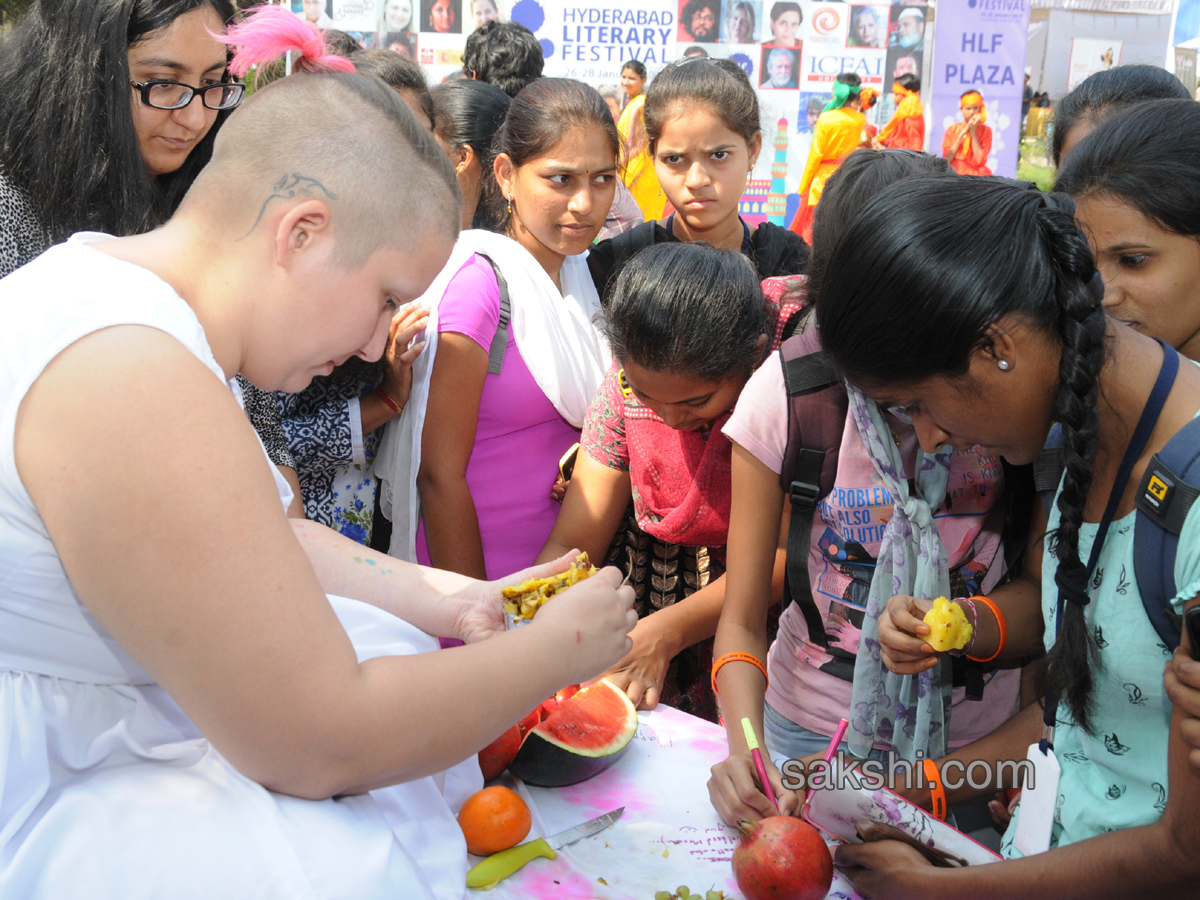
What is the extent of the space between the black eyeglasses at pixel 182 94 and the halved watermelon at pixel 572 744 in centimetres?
198

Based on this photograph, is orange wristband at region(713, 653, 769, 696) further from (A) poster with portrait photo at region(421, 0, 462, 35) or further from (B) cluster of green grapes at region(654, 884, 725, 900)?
(A) poster with portrait photo at region(421, 0, 462, 35)

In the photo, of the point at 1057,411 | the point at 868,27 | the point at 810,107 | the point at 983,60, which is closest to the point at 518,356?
the point at 1057,411

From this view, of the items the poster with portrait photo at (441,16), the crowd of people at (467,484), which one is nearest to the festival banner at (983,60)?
the poster with portrait photo at (441,16)

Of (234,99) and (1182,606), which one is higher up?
(234,99)

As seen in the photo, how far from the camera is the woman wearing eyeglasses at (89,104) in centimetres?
237

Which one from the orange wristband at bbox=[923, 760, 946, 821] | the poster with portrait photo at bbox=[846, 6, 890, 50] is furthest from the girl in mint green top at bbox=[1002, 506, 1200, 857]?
the poster with portrait photo at bbox=[846, 6, 890, 50]

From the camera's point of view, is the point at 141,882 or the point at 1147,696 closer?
the point at 141,882

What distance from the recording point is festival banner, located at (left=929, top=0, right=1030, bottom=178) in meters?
9.73

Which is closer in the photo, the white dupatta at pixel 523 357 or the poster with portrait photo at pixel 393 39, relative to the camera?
the white dupatta at pixel 523 357

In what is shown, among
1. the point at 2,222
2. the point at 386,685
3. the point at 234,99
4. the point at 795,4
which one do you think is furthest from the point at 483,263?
the point at 795,4

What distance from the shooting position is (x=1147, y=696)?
1.57m

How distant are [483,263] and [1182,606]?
8.07 ft

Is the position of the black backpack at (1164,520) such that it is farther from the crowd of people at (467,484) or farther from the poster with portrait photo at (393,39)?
the poster with portrait photo at (393,39)

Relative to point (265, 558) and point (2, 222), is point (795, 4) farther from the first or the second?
point (265, 558)
